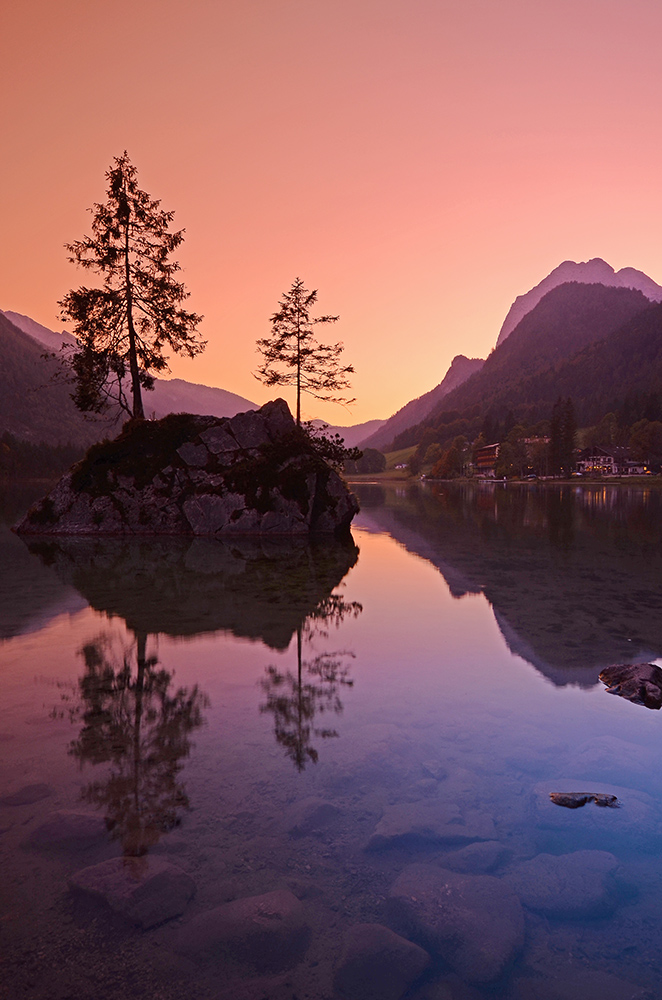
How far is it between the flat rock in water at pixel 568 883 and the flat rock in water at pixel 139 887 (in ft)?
9.09

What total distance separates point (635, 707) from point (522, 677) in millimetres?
1757

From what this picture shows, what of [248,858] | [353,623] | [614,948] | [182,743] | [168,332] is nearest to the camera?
[614,948]

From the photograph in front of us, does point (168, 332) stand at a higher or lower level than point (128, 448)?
higher

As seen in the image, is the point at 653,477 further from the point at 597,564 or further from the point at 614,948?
the point at 614,948

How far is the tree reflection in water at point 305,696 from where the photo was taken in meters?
7.22

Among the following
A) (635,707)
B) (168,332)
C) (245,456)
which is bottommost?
(635,707)

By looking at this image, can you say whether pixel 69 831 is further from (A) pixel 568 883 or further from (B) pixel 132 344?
(B) pixel 132 344

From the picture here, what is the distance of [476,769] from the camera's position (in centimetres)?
659

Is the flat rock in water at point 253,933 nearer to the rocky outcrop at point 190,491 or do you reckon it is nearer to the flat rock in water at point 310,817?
the flat rock in water at point 310,817

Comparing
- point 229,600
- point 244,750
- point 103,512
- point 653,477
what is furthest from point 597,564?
point 653,477

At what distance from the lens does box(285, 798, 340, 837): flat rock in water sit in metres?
5.36

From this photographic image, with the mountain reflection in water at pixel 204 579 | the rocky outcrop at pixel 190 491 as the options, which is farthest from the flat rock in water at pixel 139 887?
the rocky outcrop at pixel 190 491

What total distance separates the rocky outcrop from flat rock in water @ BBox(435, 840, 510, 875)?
83.6 ft

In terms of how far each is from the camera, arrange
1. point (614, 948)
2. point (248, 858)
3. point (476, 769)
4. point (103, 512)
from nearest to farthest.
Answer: point (614, 948)
point (248, 858)
point (476, 769)
point (103, 512)
